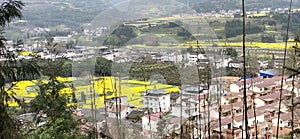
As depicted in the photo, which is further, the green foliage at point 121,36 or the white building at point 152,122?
the white building at point 152,122

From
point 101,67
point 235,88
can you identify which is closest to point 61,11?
point 235,88

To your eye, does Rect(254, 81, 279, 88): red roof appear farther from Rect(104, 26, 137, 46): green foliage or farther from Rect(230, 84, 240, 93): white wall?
Rect(104, 26, 137, 46): green foliage

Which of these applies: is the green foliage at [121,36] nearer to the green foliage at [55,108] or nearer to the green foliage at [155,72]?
the green foliage at [155,72]

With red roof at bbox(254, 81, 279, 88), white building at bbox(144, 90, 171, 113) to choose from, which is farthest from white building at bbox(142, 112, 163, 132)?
red roof at bbox(254, 81, 279, 88)

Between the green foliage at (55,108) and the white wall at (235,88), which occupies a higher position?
the green foliage at (55,108)

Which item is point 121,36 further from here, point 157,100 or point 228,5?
point 228,5

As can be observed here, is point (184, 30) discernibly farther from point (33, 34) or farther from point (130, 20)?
point (33, 34)

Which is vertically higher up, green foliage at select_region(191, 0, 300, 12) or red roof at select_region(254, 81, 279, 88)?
green foliage at select_region(191, 0, 300, 12)

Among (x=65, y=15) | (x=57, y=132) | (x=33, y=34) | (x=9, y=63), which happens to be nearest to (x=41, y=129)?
(x=57, y=132)

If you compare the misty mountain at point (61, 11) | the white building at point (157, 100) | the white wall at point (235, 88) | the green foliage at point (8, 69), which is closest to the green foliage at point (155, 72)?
the white building at point (157, 100)

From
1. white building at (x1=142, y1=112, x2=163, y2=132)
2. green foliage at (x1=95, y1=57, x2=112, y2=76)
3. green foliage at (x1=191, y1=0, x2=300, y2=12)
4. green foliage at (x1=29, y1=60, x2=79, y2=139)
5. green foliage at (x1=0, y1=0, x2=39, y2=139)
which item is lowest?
white building at (x1=142, y1=112, x2=163, y2=132)
